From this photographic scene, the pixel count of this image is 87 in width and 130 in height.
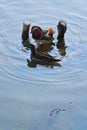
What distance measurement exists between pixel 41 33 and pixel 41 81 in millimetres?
1427

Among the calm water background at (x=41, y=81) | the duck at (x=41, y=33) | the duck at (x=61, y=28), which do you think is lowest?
the calm water background at (x=41, y=81)

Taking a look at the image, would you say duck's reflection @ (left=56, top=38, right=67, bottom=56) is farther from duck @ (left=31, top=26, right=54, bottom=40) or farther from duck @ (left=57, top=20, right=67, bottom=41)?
duck @ (left=31, top=26, right=54, bottom=40)

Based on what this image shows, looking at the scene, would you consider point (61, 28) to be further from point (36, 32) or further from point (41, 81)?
point (41, 81)

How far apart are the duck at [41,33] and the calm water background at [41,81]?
0.97 ft

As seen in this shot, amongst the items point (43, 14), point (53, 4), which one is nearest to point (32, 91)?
point (43, 14)

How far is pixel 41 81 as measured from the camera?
245 inches

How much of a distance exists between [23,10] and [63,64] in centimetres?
264

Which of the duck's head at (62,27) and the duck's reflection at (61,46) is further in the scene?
the duck's head at (62,27)

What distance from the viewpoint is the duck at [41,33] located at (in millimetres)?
7311

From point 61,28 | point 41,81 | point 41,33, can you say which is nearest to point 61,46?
point 61,28

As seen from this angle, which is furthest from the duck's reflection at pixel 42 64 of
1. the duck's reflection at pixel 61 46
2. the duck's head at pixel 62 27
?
the duck's head at pixel 62 27

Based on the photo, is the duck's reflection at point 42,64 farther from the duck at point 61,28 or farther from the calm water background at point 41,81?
the duck at point 61,28

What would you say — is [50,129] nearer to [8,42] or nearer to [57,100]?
[57,100]

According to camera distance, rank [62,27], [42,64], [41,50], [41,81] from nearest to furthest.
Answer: [41,81], [42,64], [41,50], [62,27]
